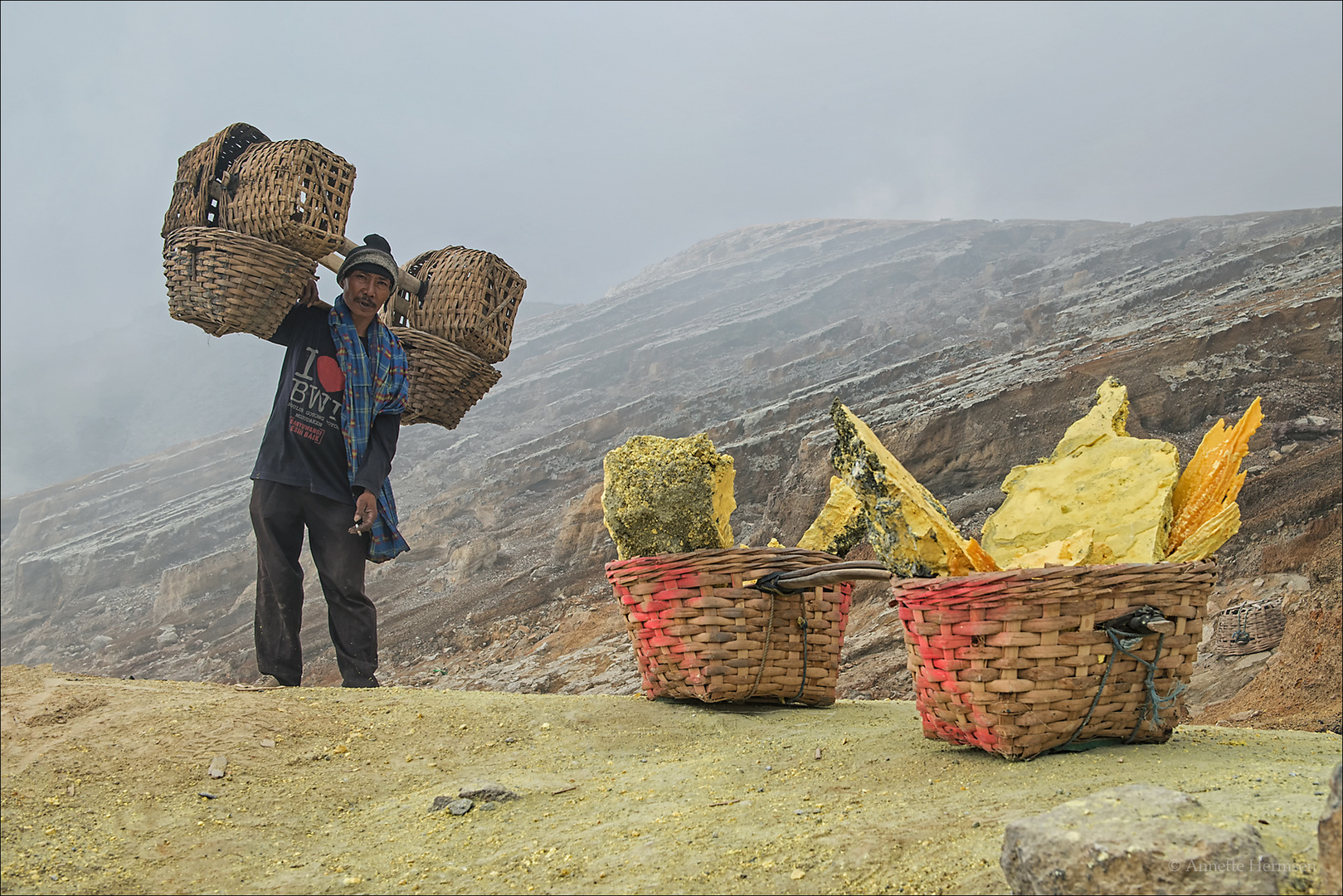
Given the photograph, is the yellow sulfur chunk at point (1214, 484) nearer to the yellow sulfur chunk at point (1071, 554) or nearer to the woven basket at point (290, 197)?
the yellow sulfur chunk at point (1071, 554)

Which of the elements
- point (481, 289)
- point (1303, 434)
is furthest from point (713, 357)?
point (481, 289)

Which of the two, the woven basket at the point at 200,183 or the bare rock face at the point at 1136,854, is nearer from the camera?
the bare rock face at the point at 1136,854

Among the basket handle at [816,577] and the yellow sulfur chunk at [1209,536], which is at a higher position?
the yellow sulfur chunk at [1209,536]

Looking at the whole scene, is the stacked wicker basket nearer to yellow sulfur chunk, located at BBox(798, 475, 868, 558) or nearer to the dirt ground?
the dirt ground

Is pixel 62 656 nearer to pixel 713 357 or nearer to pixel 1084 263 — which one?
pixel 713 357

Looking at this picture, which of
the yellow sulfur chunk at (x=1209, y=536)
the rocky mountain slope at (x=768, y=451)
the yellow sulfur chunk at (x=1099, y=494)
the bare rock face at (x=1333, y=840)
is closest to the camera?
the bare rock face at (x=1333, y=840)

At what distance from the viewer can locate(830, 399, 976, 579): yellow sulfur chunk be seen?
194 centimetres

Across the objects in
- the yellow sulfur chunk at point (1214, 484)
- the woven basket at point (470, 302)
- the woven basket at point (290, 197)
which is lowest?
the yellow sulfur chunk at point (1214, 484)

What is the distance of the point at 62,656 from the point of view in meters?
15.5

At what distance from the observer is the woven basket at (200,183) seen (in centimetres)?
320

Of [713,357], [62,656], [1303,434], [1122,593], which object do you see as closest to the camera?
[1122,593]

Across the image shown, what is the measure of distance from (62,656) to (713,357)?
63.7ft

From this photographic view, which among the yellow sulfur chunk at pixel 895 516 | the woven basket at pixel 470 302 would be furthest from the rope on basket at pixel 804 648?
the woven basket at pixel 470 302

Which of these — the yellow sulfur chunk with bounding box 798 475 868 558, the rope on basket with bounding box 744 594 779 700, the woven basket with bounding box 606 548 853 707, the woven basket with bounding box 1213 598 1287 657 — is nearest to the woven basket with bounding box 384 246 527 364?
the woven basket with bounding box 606 548 853 707
